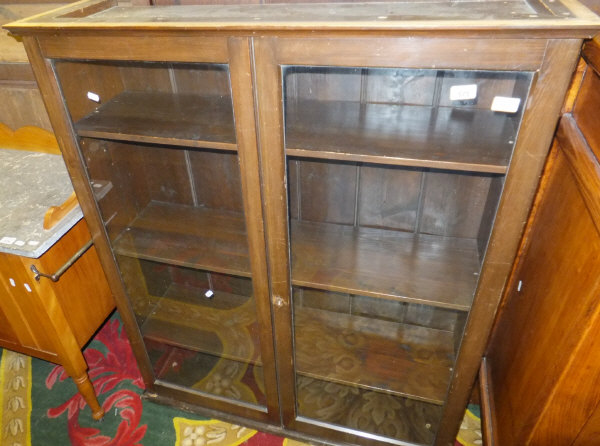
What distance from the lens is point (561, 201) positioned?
105 centimetres

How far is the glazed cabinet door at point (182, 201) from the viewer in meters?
0.99

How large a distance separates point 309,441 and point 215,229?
83 cm

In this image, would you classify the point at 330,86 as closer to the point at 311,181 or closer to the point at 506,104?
the point at 311,181

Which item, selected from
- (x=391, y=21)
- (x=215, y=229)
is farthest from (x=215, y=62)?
(x=215, y=229)

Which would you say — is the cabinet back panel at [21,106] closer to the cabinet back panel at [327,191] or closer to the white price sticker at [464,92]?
the cabinet back panel at [327,191]

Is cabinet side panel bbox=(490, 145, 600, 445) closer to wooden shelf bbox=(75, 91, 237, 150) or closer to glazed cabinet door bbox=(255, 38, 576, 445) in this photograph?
glazed cabinet door bbox=(255, 38, 576, 445)

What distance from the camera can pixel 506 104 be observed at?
92 cm

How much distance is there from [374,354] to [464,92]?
890 mm

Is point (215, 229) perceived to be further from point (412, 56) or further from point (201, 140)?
point (412, 56)

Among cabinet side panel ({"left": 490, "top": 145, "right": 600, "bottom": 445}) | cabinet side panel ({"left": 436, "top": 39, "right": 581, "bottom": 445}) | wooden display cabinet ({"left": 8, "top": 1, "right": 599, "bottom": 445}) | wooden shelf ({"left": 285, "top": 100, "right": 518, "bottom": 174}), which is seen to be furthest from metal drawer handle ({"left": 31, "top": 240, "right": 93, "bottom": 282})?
cabinet side panel ({"left": 490, "top": 145, "right": 600, "bottom": 445})

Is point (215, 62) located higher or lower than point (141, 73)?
higher

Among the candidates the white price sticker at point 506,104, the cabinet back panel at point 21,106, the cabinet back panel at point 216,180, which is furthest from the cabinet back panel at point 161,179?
the white price sticker at point 506,104

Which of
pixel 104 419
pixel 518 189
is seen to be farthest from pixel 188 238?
pixel 518 189

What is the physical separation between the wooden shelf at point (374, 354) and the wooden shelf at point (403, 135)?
29.1 inches
